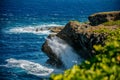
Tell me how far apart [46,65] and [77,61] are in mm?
7227

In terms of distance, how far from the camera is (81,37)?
156 ft

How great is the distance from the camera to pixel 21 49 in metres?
75.1

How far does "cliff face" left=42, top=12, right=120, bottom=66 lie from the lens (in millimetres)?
43844

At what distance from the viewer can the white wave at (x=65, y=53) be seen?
5272 cm

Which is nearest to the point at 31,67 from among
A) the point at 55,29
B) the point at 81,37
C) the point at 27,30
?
the point at 81,37

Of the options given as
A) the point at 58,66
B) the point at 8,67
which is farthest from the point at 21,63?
the point at 58,66

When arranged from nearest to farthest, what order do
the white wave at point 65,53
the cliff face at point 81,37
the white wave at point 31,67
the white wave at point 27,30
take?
1. the cliff face at point 81,37
2. the white wave at point 65,53
3. the white wave at point 31,67
4. the white wave at point 27,30

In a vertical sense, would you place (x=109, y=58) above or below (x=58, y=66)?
above

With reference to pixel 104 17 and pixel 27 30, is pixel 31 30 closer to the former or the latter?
pixel 27 30

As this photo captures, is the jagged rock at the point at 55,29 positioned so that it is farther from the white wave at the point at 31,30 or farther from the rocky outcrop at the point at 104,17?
the rocky outcrop at the point at 104,17

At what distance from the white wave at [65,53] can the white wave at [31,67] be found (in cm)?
242

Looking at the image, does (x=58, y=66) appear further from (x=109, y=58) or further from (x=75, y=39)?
(x=109, y=58)

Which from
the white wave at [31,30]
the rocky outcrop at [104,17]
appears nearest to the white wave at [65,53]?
the rocky outcrop at [104,17]

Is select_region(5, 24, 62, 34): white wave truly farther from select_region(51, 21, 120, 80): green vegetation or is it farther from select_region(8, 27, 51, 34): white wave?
select_region(51, 21, 120, 80): green vegetation
